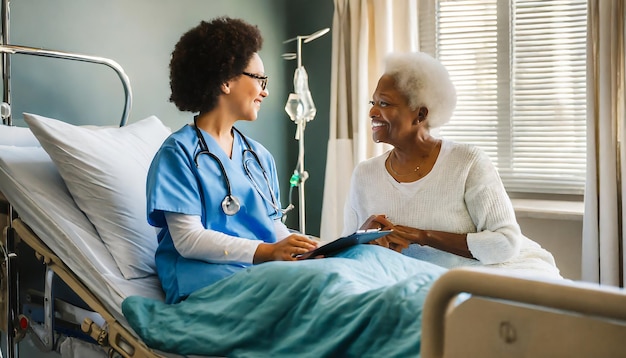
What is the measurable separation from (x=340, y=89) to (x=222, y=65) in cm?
157

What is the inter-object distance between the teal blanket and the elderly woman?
35cm

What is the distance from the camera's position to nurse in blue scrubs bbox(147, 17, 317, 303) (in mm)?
1587

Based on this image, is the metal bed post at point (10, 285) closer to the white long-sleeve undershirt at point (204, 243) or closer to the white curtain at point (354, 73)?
the white long-sleeve undershirt at point (204, 243)

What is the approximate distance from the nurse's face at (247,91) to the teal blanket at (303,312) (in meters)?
0.51

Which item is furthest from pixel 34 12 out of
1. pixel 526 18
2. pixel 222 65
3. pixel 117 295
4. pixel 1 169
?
pixel 526 18

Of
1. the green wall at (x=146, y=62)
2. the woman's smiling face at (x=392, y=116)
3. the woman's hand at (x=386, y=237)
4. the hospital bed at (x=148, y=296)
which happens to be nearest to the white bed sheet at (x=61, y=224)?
the hospital bed at (x=148, y=296)

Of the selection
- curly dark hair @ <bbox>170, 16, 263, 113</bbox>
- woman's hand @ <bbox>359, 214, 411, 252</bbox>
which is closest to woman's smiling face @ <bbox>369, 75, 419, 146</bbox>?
woman's hand @ <bbox>359, 214, 411, 252</bbox>

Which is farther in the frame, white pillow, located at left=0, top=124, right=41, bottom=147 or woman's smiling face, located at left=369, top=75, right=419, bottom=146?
woman's smiling face, located at left=369, top=75, right=419, bottom=146

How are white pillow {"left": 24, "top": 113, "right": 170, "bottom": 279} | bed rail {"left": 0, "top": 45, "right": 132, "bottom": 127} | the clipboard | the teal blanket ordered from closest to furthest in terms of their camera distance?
1. the teal blanket
2. the clipboard
3. white pillow {"left": 24, "top": 113, "right": 170, "bottom": 279}
4. bed rail {"left": 0, "top": 45, "right": 132, "bottom": 127}

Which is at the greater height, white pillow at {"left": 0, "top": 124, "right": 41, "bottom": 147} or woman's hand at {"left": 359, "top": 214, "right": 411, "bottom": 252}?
white pillow at {"left": 0, "top": 124, "right": 41, "bottom": 147}

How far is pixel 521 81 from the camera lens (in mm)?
3078

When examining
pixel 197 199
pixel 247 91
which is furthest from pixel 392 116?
pixel 197 199

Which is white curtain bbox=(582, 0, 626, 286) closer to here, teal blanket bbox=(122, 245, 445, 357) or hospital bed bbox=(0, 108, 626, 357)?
teal blanket bbox=(122, 245, 445, 357)

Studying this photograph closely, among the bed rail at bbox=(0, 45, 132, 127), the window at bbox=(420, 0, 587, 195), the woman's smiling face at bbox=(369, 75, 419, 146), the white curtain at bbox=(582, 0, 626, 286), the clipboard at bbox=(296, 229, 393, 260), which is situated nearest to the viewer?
the clipboard at bbox=(296, 229, 393, 260)
